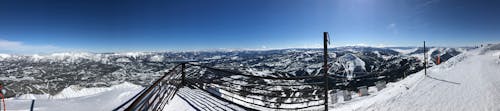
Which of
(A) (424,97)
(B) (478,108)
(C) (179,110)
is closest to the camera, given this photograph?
(C) (179,110)

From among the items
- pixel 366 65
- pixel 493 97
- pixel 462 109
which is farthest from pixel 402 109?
pixel 366 65

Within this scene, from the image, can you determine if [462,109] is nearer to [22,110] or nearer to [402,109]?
[402,109]

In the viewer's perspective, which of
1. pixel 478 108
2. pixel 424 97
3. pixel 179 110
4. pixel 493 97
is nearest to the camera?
pixel 179 110

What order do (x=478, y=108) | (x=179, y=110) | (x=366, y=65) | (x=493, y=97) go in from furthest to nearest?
(x=366, y=65) < (x=493, y=97) < (x=478, y=108) < (x=179, y=110)

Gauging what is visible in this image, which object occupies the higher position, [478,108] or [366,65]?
[478,108]

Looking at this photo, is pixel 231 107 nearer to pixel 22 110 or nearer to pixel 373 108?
pixel 373 108

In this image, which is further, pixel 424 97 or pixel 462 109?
pixel 424 97

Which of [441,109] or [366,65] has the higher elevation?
[441,109]

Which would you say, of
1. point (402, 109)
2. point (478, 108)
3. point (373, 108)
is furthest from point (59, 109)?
point (478, 108)

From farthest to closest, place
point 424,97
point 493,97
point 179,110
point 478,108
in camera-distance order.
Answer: point 424,97 < point 493,97 < point 478,108 < point 179,110
